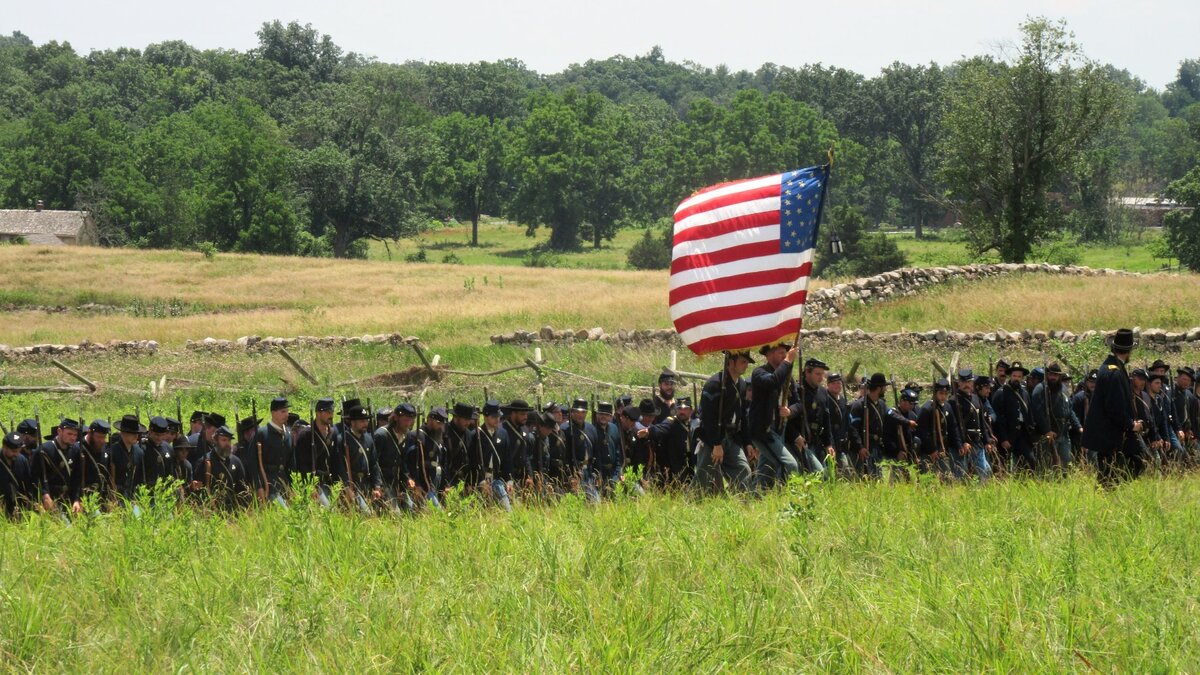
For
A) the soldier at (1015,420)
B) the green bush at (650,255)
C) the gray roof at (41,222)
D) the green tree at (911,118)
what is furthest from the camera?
the green tree at (911,118)

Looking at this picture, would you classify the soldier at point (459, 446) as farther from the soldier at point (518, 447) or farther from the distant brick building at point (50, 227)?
the distant brick building at point (50, 227)

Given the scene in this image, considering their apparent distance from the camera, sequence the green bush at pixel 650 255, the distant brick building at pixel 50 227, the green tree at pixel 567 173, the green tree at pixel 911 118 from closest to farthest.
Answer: the distant brick building at pixel 50 227, the green bush at pixel 650 255, the green tree at pixel 567 173, the green tree at pixel 911 118

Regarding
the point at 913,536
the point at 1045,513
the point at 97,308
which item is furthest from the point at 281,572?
the point at 97,308

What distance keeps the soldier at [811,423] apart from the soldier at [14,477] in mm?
6629

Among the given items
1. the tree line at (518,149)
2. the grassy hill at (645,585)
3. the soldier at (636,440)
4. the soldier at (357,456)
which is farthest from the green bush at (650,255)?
the grassy hill at (645,585)

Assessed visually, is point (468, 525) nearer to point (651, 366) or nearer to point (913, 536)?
point (913, 536)

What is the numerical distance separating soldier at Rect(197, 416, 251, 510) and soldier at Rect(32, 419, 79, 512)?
1158mm

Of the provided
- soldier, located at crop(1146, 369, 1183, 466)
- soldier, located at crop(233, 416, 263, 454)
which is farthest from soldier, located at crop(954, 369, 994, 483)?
soldier, located at crop(233, 416, 263, 454)

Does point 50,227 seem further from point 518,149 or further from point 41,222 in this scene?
point 518,149

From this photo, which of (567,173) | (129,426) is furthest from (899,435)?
(567,173)

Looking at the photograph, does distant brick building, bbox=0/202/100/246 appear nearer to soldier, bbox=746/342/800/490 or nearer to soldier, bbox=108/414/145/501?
soldier, bbox=108/414/145/501

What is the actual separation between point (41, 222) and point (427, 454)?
5714cm

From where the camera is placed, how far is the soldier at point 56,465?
12.1 metres

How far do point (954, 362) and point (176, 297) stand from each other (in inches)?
1105
